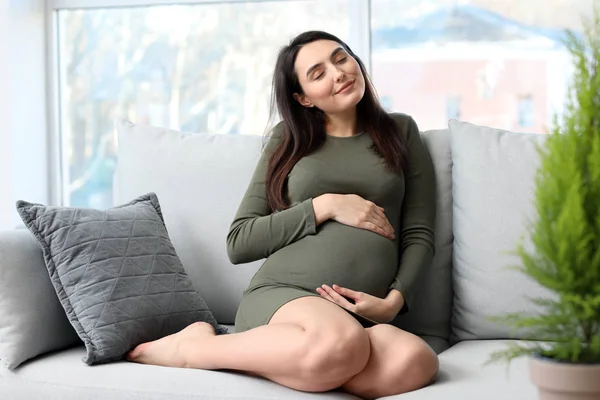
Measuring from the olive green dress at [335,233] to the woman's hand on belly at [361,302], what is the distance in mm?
35

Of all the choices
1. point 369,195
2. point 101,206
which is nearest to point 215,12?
point 101,206

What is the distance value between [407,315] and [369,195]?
1.14 ft

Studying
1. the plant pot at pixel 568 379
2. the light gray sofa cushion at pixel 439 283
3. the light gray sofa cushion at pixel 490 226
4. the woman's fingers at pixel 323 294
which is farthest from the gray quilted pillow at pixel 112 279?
the plant pot at pixel 568 379

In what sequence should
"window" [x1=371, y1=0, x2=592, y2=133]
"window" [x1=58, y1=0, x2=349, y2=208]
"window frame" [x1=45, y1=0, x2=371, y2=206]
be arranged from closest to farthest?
"window" [x1=371, y1=0, x2=592, y2=133]
"window" [x1=58, y1=0, x2=349, y2=208]
"window frame" [x1=45, y1=0, x2=371, y2=206]

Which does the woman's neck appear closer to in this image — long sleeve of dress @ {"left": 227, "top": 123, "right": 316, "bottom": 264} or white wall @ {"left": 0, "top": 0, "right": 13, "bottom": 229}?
long sleeve of dress @ {"left": 227, "top": 123, "right": 316, "bottom": 264}

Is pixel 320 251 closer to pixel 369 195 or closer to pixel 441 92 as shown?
pixel 369 195

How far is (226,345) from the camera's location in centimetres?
190

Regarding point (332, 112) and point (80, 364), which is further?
point (332, 112)

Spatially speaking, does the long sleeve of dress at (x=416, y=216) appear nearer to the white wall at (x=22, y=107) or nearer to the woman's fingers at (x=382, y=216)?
the woman's fingers at (x=382, y=216)

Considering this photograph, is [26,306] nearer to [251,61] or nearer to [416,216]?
[416,216]

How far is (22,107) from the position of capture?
3.32 metres

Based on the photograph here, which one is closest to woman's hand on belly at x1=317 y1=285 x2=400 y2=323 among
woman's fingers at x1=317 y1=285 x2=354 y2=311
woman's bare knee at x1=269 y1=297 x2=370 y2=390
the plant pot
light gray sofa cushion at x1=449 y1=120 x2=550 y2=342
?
A: woman's fingers at x1=317 y1=285 x2=354 y2=311

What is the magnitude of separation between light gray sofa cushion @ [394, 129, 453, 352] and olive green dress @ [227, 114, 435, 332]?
4 centimetres

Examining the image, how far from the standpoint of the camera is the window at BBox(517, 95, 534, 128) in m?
3.09
